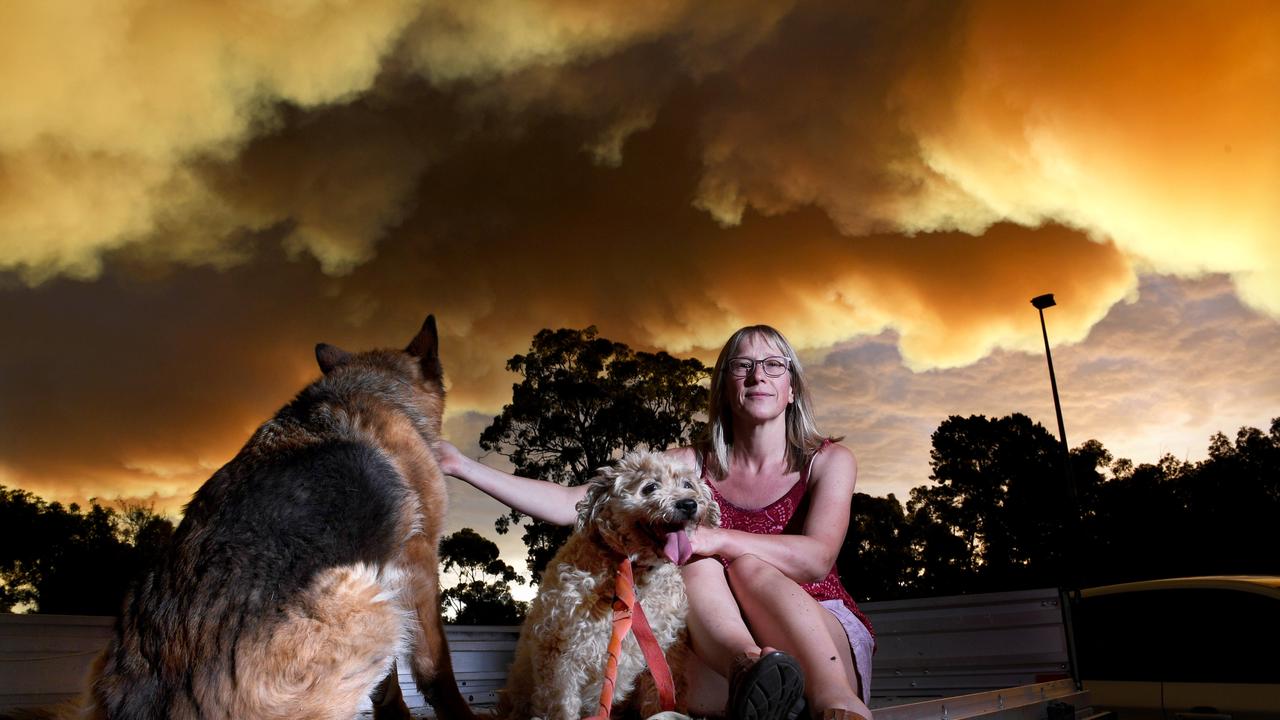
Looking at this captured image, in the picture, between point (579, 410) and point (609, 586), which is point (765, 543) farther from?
point (579, 410)

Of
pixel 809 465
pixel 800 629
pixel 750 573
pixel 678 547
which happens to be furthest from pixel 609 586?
pixel 809 465

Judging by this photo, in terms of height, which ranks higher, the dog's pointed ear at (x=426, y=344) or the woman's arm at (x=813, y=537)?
the dog's pointed ear at (x=426, y=344)

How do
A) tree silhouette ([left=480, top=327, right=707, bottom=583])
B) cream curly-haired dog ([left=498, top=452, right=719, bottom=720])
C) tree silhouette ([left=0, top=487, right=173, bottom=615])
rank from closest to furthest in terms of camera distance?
cream curly-haired dog ([left=498, top=452, right=719, bottom=720]) → tree silhouette ([left=0, top=487, right=173, bottom=615]) → tree silhouette ([left=480, top=327, right=707, bottom=583])

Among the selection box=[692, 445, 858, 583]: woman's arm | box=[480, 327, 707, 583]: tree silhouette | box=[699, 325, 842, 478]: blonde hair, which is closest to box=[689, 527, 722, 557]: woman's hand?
box=[692, 445, 858, 583]: woman's arm

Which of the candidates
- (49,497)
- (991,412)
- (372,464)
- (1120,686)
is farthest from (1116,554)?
(49,497)

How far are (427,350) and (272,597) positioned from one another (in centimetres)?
164

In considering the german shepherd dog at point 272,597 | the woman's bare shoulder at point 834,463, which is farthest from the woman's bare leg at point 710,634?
the german shepherd dog at point 272,597

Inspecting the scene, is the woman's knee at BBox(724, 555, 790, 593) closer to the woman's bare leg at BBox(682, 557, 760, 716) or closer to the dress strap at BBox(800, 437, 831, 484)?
the woman's bare leg at BBox(682, 557, 760, 716)

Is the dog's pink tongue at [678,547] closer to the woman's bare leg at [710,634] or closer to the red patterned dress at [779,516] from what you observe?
the woman's bare leg at [710,634]

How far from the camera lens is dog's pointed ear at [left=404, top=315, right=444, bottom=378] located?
3.37m

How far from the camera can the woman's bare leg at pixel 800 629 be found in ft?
8.50

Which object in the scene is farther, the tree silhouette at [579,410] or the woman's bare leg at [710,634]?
the tree silhouette at [579,410]

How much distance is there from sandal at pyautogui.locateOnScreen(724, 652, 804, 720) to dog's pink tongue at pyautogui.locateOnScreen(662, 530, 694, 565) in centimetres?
67

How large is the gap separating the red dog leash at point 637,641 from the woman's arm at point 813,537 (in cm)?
30
